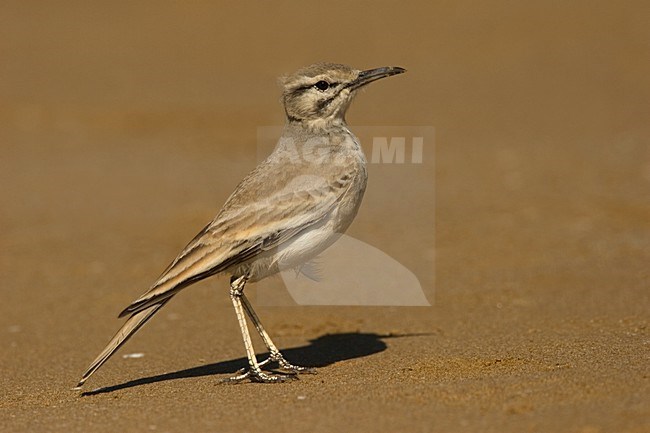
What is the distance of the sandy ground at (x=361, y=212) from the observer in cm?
567

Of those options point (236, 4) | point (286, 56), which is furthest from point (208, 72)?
point (236, 4)

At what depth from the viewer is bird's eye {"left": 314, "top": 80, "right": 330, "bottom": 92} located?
277 inches

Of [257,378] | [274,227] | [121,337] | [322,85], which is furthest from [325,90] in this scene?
[121,337]

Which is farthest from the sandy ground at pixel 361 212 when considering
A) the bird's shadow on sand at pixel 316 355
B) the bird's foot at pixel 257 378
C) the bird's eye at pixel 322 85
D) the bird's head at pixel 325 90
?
the bird's eye at pixel 322 85

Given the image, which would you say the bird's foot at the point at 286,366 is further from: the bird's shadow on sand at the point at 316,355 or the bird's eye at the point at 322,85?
the bird's eye at the point at 322,85

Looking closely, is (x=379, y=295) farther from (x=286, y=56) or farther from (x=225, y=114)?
(x=286, y=56)

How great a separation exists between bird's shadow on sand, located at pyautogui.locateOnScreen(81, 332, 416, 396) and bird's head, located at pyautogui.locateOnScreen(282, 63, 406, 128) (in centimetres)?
176

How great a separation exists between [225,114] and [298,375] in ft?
39.4

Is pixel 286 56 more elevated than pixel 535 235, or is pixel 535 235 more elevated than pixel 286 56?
pixel 286 56

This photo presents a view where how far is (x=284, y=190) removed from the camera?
256 inches

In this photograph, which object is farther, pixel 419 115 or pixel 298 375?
pixel 419 115

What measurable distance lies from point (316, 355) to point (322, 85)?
2.08m

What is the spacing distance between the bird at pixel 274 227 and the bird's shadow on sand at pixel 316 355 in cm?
26

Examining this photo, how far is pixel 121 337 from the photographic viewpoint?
6.29 meters
